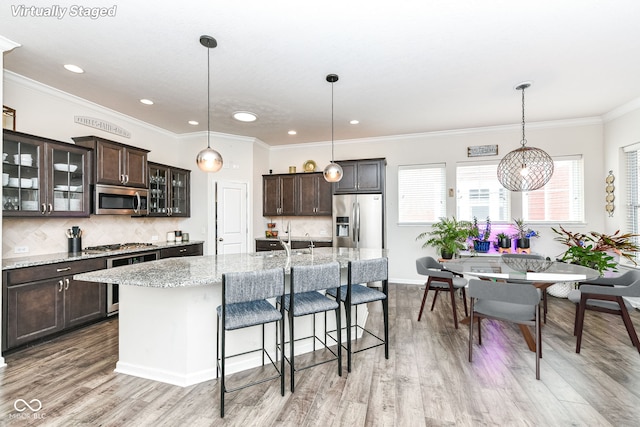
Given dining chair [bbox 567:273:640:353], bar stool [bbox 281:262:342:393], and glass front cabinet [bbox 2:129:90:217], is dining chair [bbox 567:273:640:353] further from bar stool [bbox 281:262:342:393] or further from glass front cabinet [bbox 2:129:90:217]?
glass front cabinet [bbox 2:129:90:217]

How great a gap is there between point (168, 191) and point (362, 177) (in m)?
3.46

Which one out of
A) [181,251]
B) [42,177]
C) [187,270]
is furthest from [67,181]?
[187,270]

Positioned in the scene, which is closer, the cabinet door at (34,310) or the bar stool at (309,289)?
the bar stool at (309,289)

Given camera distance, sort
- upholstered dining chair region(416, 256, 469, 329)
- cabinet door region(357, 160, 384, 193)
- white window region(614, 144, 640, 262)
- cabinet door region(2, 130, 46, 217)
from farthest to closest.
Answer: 1. cabinet door region(357, 160, 384, 193)
2. white window region(614, 144, 640, 262)
3. upholstered dining chair region(416, 256, 469, 329)
4. cabinet door region(2, 130, 46, 217)

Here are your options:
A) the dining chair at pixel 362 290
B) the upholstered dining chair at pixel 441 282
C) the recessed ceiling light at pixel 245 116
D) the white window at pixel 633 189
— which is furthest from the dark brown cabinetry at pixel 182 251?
the white window at pixel 633 189

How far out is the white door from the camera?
5.61m

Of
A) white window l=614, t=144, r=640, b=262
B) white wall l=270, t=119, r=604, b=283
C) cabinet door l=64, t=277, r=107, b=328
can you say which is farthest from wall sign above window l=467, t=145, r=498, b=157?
cabinet door l=64, t=277, r=107, b=328

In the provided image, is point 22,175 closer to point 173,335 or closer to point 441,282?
point 173,335

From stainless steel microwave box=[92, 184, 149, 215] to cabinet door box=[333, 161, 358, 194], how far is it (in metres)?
3.30

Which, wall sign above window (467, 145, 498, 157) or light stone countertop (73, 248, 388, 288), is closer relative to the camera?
light stone countertop (73, 248, 388, 288)

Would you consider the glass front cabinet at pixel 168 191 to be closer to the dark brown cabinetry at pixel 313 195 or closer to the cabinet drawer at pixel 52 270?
the cabinet drawer at pixel 52 270

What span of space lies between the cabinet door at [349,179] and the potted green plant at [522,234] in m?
2.84

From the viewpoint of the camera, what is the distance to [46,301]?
121 inches

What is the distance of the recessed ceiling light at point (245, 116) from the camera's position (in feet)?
14.5
